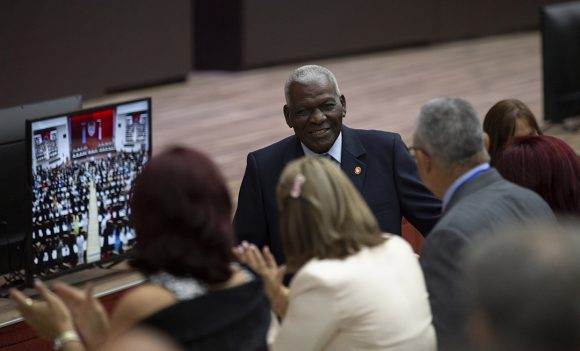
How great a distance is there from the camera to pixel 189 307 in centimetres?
209

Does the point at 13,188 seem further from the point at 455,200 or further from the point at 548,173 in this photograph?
the point at 548,173

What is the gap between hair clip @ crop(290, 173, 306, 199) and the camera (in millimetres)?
2496

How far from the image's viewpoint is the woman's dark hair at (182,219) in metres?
2.12

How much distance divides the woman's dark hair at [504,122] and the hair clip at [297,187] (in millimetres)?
1825

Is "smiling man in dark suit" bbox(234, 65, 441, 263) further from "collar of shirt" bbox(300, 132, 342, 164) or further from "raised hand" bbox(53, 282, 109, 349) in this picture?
"raised hand" bbox(53, 282, 109, 349)

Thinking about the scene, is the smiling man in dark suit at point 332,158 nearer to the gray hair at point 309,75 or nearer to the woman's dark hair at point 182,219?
the gray hair at point 309,75

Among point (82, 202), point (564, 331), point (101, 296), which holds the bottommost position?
point (101, 296)

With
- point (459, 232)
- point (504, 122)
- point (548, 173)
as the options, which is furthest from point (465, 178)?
point (504, 122)

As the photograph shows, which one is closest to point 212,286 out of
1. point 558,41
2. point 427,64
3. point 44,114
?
point 44,114

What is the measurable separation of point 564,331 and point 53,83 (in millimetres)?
8156

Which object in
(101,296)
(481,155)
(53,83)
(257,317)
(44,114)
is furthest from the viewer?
(53,83)

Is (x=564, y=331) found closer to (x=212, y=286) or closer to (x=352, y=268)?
(x=212, y=286)

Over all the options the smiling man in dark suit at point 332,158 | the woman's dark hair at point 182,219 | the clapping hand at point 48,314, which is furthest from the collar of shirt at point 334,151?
the woman's dark hair at point 182,219

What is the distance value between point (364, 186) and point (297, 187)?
1.09 metres
